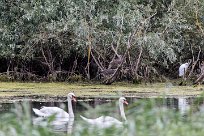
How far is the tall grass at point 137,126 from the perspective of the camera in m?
4.52

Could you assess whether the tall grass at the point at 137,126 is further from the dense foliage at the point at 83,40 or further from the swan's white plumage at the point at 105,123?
the dense foliage at the point at 83,40

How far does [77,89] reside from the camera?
1636cm

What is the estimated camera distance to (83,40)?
19.1 m

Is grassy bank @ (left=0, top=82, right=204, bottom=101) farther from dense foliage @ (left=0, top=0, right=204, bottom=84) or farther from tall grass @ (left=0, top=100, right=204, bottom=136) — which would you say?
tall grass @ (left=0, top=100, right=204, bottom=136)

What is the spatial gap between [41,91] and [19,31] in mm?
4537

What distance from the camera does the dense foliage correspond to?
19.0 m

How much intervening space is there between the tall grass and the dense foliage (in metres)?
13.4

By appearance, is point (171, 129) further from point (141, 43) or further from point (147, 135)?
point (141, 43)

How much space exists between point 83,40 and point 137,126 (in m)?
14.4

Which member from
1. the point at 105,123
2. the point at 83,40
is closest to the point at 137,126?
the point at 105,123

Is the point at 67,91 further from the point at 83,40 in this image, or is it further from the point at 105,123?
the point at 105,123

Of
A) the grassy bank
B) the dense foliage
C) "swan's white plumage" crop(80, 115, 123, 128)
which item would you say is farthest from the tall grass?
the dense foliage

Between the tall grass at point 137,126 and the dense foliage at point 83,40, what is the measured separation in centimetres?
1342

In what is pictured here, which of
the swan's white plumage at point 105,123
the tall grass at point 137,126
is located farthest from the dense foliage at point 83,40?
the tall grass at point 137,126
